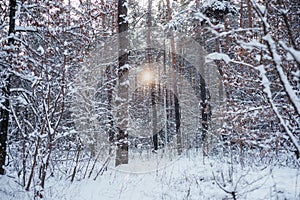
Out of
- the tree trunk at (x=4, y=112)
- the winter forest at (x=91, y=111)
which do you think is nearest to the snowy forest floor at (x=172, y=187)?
the winter forest at (x=91, y=111)

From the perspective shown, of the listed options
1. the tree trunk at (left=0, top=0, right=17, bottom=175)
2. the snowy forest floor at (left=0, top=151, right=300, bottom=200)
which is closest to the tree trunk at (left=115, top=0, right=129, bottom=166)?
the snowy forest floor at (left=0, top=151, right=300, bottom=200)

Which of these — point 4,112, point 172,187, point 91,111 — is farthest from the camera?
point 91,111

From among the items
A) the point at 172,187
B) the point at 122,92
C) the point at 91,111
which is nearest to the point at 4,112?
the point at 91,111

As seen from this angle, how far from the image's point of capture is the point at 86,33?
20.4 feet

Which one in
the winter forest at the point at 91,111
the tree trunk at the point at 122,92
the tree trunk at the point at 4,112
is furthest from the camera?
the tree trunk at the point at 122,92

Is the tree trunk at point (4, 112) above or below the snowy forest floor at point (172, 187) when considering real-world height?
above

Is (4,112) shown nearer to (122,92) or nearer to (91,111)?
(91,111)

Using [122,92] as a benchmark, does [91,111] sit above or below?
below

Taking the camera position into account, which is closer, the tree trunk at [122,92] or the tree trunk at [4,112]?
the tree trunk at [4,112]

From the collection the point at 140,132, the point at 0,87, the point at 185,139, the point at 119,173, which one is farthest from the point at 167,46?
the point at 0,87

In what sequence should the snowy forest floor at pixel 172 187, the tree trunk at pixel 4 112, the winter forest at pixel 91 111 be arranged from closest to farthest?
the snowy forest floor at pixel 172 187, the winter forest at pixel 91 111, the tree trunk at pixel 4 112

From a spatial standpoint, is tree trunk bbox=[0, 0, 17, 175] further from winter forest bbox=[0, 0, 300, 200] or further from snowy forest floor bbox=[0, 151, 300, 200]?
snowy forest floor bbox=[0, 151, 300, 200]

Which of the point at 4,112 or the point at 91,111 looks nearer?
the point at 4,112

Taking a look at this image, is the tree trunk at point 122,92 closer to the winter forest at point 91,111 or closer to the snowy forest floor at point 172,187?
the winter forest at point 91,111
